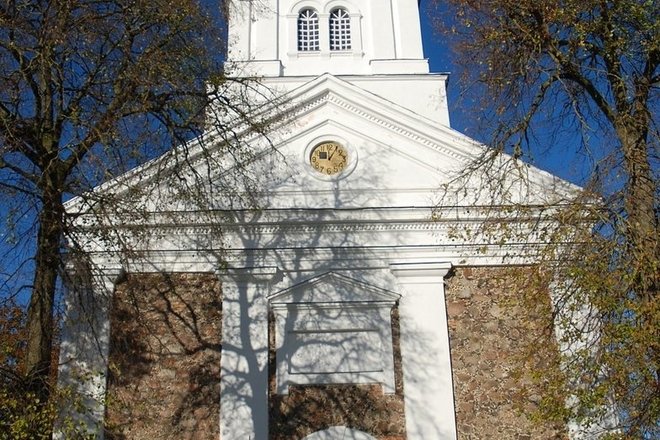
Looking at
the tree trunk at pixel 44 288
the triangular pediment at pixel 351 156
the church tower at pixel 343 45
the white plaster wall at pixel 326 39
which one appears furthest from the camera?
the white plaster wall at pixel 326 39

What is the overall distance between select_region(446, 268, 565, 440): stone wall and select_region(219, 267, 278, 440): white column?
3050mm

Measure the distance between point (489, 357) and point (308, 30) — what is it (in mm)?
10729

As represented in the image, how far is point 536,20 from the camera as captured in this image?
9.73 meters

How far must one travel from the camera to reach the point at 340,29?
20.5 m

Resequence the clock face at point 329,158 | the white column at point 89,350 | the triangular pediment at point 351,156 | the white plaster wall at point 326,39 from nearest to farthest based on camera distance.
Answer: the white column at point 89,350 < the triangular pediment at point 351,156 < the clock face at point 329,158 < the white plaster wall at point 326,39

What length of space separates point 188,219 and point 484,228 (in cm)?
535

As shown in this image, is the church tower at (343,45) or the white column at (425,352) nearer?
the white column at (425,352)

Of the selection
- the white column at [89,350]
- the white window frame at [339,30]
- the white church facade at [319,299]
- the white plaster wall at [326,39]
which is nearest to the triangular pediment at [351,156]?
the white church facade at [319,299]

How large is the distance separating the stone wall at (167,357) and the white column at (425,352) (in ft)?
9.93

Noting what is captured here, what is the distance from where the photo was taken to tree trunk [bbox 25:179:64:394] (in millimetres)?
8688

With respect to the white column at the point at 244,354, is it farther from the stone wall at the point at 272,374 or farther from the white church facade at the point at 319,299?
the stone wall at the point at 272,374

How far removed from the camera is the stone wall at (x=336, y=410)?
12.5 metres

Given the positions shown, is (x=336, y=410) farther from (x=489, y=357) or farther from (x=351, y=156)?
(x=351, y=156)

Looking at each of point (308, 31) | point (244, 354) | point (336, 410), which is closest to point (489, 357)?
point (336, 410)
